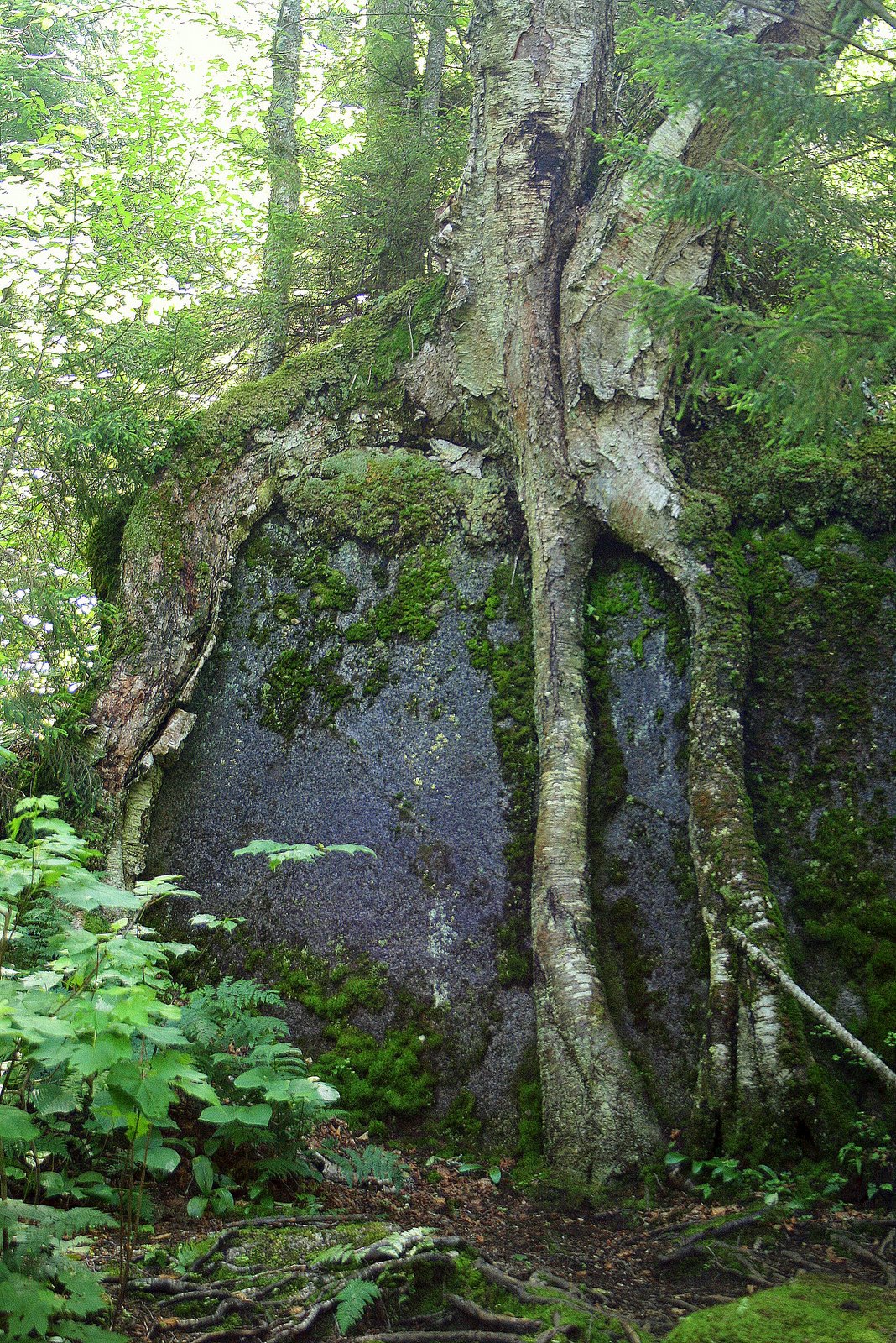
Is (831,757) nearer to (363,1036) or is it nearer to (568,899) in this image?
(568,899)

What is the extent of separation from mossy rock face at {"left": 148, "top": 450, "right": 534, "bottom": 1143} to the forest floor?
0.86 m

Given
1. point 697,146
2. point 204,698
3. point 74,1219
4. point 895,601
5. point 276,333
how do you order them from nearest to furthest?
point 74,1219 < point 895,601 < point 697,146 < point 204,698 < point 276,333

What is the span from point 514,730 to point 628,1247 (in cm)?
290

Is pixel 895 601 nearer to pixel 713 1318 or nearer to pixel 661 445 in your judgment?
pixel 661 445

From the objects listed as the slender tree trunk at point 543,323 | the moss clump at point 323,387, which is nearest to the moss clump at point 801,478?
the slender tree trunk at point 543,323

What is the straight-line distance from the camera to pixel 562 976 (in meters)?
4.62

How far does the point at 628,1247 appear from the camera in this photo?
353 cm

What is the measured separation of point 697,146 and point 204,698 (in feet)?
16.7

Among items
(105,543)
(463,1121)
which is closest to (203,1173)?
(463,1121)

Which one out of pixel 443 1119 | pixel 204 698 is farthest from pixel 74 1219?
pixel 204 698

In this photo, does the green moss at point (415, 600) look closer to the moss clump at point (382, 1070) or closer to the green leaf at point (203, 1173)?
the moss clump at point (382, 1070)

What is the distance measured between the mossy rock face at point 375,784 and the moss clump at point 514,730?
0.8 inches

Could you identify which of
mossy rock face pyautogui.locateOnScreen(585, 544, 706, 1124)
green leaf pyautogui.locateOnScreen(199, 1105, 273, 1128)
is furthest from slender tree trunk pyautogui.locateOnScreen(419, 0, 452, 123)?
green leaf pyautogui.locateOnScreen(199, 1105, 273, 1128)

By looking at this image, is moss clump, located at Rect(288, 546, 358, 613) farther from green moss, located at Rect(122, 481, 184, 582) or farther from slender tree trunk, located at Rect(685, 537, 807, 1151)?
slender tree trunk, located at Rect(685, 537, 807, 1151)
